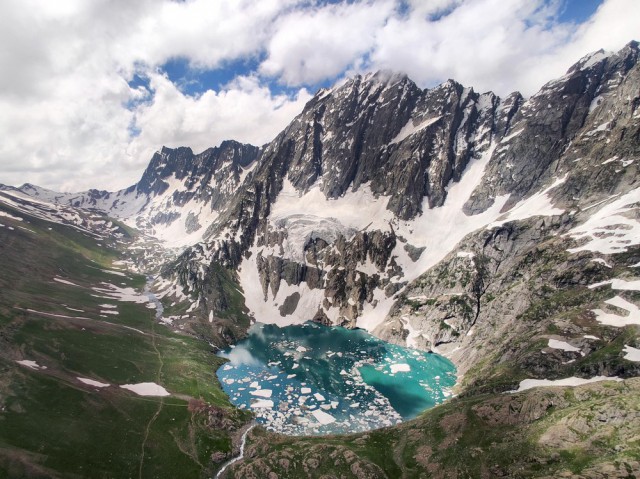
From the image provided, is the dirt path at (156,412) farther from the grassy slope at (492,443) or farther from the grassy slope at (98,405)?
A: the grassy slope at (492,443)

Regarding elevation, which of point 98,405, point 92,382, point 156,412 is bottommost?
point 156,412

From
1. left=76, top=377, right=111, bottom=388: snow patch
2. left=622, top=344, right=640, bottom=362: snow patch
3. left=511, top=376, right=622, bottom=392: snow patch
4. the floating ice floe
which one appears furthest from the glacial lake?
left=622, top=344, right=640, bottom=362: snow patch

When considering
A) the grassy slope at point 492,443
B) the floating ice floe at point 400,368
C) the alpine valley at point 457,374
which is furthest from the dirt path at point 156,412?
the floating ice floe at point 400,368

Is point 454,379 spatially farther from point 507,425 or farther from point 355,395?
point 507,425

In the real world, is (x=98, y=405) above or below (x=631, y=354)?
below

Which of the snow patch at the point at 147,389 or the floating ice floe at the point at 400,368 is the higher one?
the floating ice floe at the point at 400,368

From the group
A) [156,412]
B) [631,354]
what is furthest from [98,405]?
[631,354]

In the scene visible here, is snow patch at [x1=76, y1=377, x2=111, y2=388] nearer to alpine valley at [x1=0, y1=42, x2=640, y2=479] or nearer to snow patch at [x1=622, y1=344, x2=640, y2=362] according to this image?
alpine valley at [x1=0, y1=42, x2=640, y2=479]

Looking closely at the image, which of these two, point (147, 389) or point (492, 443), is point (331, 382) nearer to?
point (147, 389)
